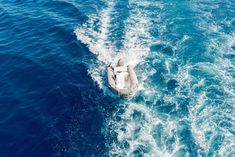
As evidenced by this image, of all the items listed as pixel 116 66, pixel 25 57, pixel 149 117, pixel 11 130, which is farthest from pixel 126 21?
pixel 11 130

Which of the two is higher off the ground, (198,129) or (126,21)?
(126,21)

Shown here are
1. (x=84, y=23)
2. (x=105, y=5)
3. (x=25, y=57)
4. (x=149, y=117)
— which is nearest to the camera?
(x=149, y=117)

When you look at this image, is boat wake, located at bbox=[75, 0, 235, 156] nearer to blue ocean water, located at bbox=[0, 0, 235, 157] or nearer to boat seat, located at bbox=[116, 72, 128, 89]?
blue ocean water, located at bbox=[0, 0, 235, 157]

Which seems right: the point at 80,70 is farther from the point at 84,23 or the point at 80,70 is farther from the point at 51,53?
the point at 84,23

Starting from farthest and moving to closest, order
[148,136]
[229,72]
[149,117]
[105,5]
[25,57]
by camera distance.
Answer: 1. [105,5]
2. [25,57]
3. [229,72]
4. [149,117]
5. [148,136]

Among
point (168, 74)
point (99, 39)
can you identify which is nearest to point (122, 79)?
point (168, 74)

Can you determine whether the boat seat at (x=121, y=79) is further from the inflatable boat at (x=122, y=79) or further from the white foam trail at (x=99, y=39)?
the white foam trail at (x=99, y=39)

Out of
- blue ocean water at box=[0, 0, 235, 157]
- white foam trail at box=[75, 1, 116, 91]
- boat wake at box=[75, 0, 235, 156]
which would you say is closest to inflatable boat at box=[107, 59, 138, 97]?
blue ocean water at box=[0, 0, 235, 157]
